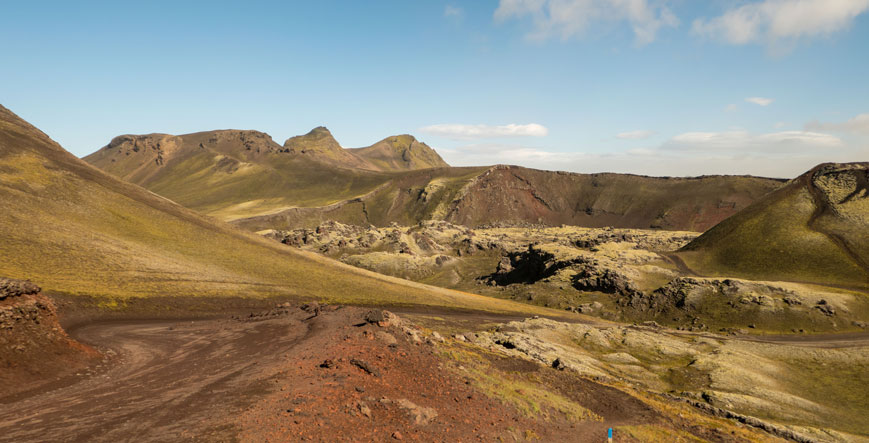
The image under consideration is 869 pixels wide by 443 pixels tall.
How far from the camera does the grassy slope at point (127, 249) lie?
63.9 meters

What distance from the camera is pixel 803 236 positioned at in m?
127

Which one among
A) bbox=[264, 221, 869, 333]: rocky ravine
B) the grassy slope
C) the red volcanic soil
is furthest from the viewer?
bbox=[264, 221, 869, 333]: rocky ravine

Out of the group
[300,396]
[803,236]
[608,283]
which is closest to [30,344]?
[300,396]

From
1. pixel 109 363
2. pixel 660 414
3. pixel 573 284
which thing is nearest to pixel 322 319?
pixel 109 363

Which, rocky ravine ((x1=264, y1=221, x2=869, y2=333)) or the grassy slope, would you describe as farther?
rocky ravine ((x1=264, y1=221, x2=869, y2=333))

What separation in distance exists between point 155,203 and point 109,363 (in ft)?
296

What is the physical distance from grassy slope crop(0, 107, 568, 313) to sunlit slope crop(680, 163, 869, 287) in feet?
269

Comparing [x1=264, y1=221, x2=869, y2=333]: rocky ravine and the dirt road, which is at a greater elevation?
the dirt road

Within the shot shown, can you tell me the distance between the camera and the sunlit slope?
374ft

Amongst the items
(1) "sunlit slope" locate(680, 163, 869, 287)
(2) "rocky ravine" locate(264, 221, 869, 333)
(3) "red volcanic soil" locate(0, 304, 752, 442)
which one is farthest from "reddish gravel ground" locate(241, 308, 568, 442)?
(1) "sunlit slope" locate(680, 163, 869, 287)

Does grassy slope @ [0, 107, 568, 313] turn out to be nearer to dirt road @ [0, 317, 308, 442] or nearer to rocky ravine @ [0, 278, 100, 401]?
dirt road @ [0, 317, 308, 442]

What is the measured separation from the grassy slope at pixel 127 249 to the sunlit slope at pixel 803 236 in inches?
3229

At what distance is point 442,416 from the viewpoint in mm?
25047

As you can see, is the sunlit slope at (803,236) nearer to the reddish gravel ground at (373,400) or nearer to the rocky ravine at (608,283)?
the rocky ravine at (608,283)
